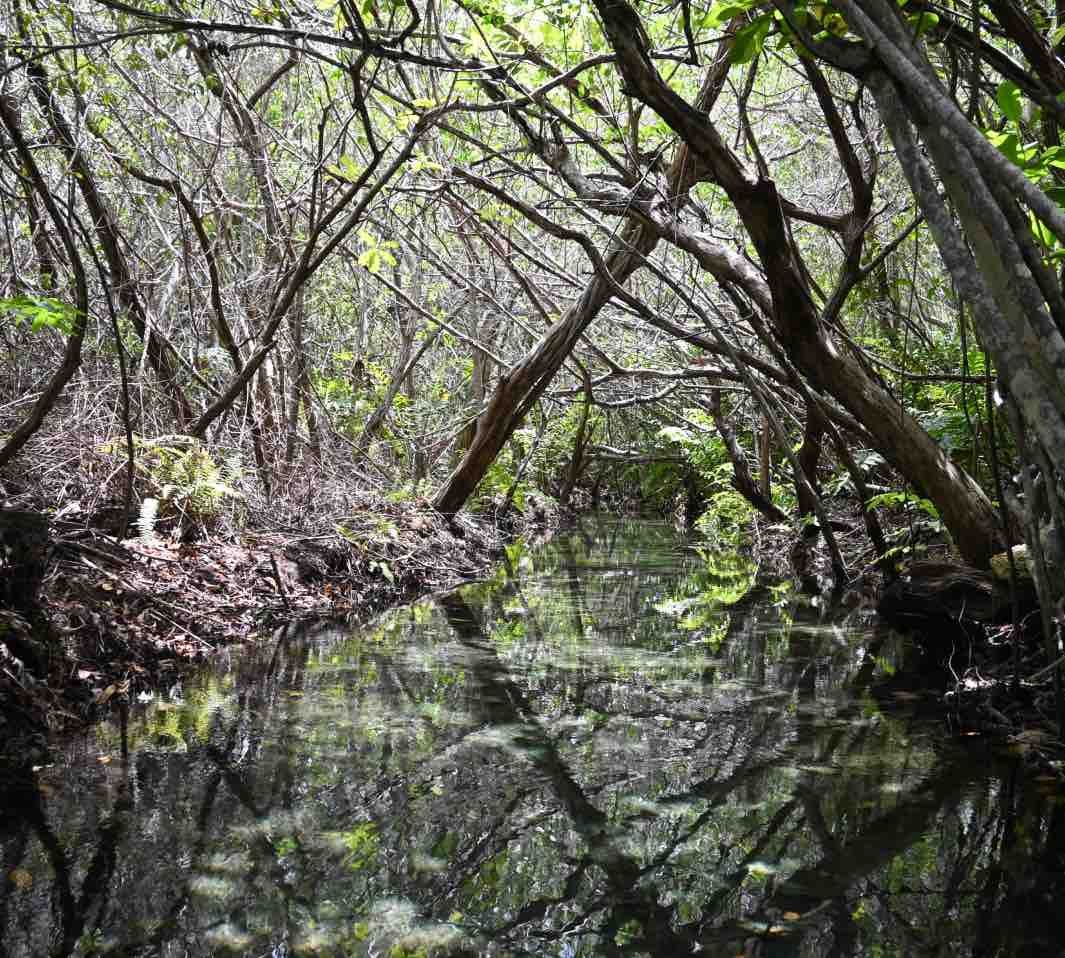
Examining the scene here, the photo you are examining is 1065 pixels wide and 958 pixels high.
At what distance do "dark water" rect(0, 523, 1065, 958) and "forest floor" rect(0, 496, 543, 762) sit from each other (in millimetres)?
293

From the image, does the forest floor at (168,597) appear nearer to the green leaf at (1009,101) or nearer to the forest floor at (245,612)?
the forest floor at (245,612)

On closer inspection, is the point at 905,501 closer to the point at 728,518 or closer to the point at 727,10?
the point at 727,10

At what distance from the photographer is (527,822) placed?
3.38m

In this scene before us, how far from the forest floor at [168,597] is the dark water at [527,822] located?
0.29m

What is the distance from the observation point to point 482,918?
8.91ft

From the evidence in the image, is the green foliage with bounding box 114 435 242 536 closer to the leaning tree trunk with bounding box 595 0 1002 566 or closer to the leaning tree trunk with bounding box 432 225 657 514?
the leaning tree trunk with bounding box 432 225 657 514

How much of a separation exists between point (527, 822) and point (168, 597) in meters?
3.37

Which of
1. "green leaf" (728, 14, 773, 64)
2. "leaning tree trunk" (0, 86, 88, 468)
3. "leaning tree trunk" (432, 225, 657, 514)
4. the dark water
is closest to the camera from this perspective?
the dark water

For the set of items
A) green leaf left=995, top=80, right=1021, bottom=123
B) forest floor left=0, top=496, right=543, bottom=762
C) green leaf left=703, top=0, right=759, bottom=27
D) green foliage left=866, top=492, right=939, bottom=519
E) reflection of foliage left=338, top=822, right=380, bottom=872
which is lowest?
reflection of foliage left=338, top=822, right=380, bottom=872

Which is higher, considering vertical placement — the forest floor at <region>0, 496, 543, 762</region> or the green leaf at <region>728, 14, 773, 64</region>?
the green leaf at <region>728, 14, 773, 64</region>

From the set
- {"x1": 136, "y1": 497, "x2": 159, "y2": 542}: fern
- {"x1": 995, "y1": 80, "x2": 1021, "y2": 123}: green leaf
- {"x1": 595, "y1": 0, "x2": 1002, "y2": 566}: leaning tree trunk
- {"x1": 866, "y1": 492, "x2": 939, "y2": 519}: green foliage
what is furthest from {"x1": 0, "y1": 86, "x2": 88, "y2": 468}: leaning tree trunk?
{"x1": 866, "y1": 492, "x2": 939, "y2": 519}: green foliage

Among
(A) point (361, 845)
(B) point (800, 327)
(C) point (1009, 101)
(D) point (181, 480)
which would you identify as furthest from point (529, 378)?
(A) point (361, 845)

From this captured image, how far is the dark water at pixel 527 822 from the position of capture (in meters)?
2.63

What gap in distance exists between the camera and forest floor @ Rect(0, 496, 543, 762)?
13.8 feet
